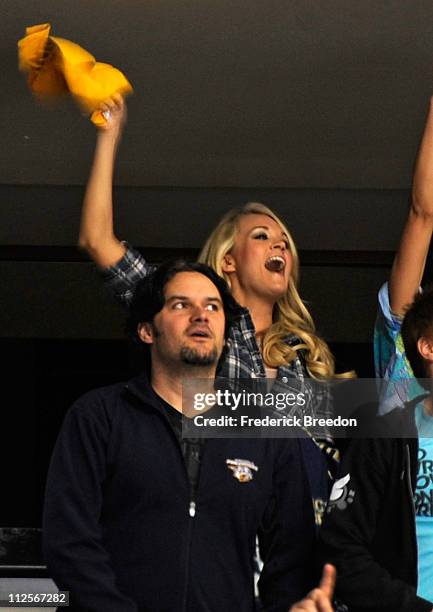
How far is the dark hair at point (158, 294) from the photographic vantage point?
3051 mm

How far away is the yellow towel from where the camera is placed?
341 centimetres

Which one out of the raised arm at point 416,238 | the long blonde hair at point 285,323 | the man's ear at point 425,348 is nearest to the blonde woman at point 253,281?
the long blonde hair at point 285,323

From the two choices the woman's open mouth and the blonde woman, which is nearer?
the blonde woman

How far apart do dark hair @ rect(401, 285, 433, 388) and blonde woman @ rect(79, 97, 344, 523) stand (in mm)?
358

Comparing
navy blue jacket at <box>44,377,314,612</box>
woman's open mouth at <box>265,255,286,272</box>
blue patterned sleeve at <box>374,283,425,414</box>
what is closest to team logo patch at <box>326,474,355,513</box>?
navy blue jacket at <box>44,377,314,612</box>

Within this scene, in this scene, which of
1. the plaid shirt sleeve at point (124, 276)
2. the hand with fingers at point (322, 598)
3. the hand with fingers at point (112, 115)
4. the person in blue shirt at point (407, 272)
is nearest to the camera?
the hand with fingers at point (322, 598)

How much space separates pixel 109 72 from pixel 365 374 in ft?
6.47

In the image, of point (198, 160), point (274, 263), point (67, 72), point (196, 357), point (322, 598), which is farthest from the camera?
point (198, 160)

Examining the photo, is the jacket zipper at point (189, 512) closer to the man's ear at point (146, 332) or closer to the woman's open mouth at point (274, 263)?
the man's ear at point (146, 332)

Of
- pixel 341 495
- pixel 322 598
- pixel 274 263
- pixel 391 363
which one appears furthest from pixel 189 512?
pixel 274 263

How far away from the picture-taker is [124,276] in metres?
3.29

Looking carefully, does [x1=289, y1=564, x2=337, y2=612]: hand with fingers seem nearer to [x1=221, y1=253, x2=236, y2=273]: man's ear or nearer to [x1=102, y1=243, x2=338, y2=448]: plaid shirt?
[x1=102, y1=243, x2=338, y2=448]: plaid shirt

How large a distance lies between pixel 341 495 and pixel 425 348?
0.39 m

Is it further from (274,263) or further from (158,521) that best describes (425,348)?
(274,263)
